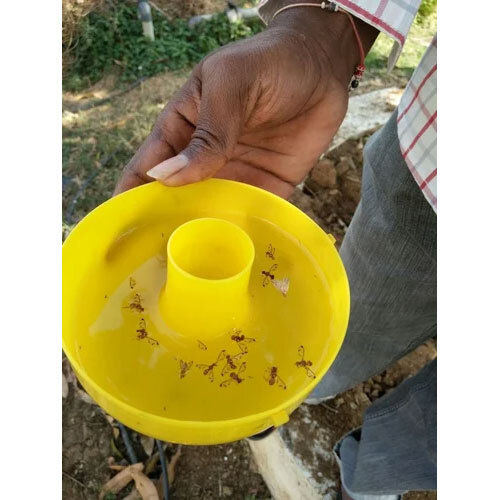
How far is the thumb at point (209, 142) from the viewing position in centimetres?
116

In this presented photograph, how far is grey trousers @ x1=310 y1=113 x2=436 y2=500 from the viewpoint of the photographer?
4.74ft

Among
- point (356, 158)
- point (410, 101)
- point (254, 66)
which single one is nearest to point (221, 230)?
point (254, 66)

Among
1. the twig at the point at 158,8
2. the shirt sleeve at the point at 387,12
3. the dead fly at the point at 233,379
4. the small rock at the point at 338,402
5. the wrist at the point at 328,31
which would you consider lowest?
the small rock at the point at 338,402

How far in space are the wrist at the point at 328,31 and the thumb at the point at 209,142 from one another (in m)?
0.37

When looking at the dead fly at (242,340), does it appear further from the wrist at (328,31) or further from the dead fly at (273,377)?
the wrist at (328,31)

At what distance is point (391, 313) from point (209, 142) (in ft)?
2.76

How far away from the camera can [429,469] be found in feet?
4.85

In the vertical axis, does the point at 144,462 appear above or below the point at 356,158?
below

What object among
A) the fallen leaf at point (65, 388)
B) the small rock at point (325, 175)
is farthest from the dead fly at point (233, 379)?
the small rock at point (325, 175)

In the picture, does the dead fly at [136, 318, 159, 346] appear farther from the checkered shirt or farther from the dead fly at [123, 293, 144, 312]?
the checkered shirt

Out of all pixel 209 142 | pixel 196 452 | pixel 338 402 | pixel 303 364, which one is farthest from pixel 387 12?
pixel 196 452

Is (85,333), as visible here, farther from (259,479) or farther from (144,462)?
(259,479)

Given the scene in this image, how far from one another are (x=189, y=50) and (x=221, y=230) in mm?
2912

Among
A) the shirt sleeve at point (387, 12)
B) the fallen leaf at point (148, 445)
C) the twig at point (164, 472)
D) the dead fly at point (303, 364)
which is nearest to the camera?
the dead fly at point (303, 364)
